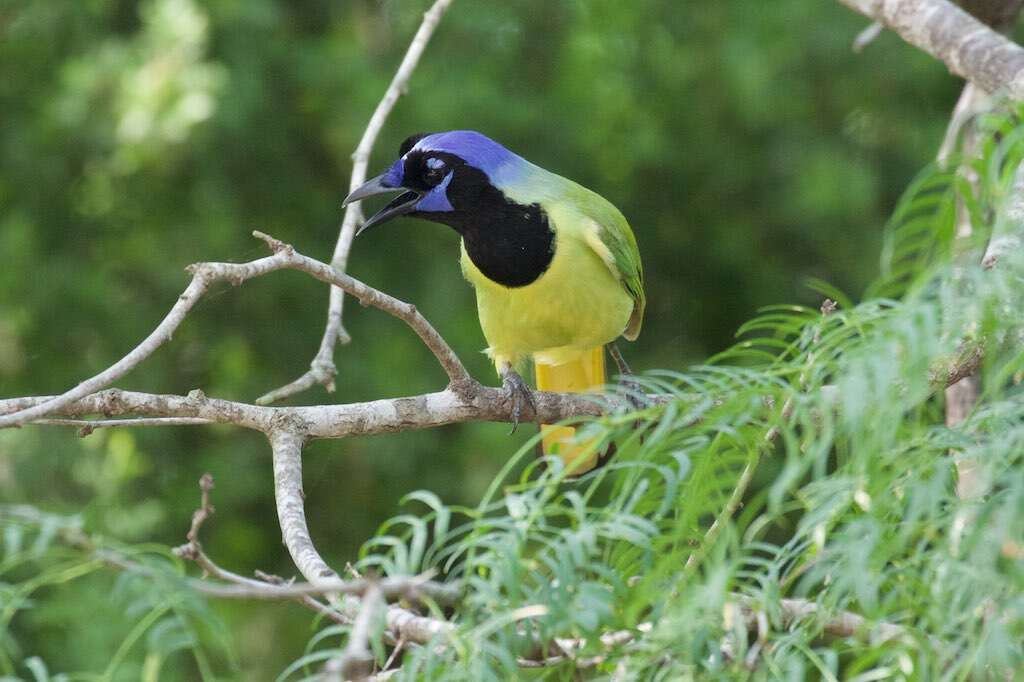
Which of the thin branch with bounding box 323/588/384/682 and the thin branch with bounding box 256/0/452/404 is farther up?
the thin branch with bounding box 256/0/452/404

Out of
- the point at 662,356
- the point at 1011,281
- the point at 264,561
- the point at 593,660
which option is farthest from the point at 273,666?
the point at 1011,281

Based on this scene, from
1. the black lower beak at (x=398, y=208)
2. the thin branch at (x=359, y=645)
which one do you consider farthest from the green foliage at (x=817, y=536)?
the black lower beak at (x=398, y=208)

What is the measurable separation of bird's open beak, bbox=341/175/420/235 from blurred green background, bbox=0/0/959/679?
6.42 ft

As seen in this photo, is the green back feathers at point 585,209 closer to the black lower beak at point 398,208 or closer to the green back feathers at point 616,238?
the green back feathers at point 616,238

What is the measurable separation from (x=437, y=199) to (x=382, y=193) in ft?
0.77

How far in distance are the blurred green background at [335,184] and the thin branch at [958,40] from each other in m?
2.03

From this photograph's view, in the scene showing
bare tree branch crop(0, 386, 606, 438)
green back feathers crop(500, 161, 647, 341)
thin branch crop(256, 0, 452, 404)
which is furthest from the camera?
green back feathers crop(500, 161, 647, 341)

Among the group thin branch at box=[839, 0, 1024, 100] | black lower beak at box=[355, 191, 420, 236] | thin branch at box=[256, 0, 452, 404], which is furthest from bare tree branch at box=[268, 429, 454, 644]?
thin branch at box=[839, 0, 1024, 100]

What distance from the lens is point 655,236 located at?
250 inches

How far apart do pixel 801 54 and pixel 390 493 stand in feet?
8.59

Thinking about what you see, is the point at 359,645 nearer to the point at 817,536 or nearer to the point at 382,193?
the point at 817,536

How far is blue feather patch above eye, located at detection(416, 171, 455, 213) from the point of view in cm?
350

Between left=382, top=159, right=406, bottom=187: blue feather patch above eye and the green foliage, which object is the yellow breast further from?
the green foliage

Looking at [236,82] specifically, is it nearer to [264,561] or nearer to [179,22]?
[179,22]
